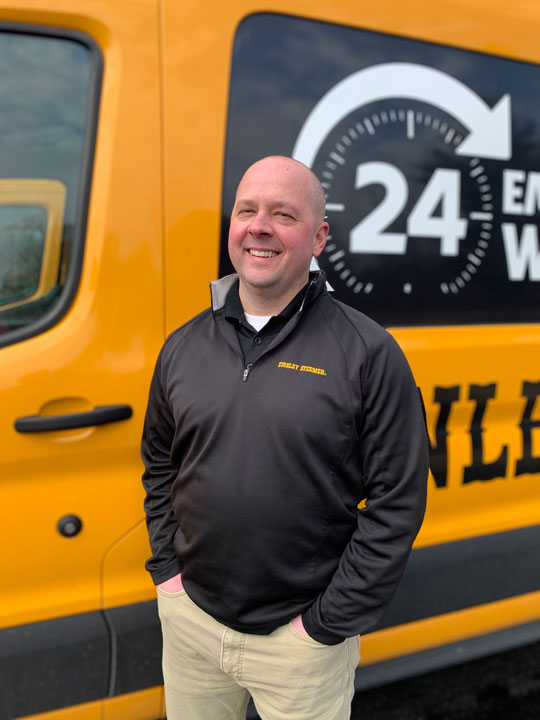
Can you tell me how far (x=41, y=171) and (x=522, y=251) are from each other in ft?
4.47

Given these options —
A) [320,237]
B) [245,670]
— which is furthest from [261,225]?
[245,670]

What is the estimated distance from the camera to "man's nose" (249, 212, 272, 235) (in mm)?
1222

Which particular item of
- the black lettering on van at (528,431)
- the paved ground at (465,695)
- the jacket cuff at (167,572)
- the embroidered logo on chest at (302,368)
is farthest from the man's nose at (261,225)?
the paved ground at (465,695)

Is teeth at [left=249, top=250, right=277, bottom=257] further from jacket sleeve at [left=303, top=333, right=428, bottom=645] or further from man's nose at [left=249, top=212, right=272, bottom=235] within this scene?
jacket sleeve at [left=303, top=333, right=428, bottom=645]

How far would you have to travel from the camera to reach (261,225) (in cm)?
122

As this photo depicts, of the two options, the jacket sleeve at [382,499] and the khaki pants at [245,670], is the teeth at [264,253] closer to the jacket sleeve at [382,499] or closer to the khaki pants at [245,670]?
the jacket sleeve at [382,499]

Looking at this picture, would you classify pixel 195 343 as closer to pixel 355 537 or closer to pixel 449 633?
pixel 355 537

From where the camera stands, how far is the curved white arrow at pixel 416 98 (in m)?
1.61

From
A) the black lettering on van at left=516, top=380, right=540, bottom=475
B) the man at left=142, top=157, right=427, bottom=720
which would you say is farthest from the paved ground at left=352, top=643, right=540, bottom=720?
the man at left=142, top=157, right=427, bottom=720

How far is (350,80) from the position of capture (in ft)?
5.36

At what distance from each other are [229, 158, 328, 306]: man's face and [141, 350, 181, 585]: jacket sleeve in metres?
0.33

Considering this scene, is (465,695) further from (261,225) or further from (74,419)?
(261,225)

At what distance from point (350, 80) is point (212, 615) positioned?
133 cm

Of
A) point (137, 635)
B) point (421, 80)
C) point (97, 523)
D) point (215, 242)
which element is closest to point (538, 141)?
point (421, 80)
